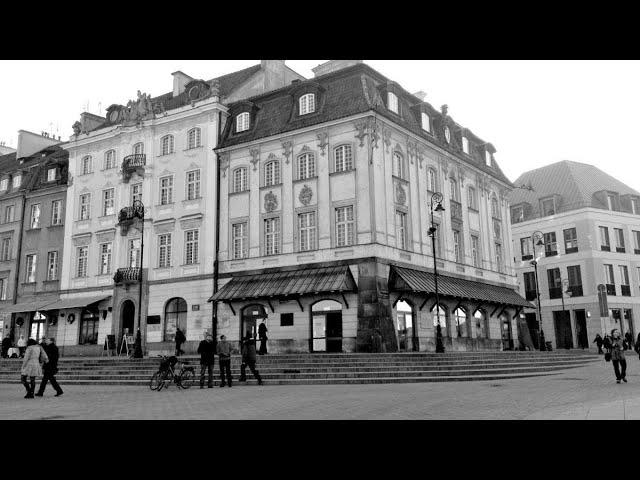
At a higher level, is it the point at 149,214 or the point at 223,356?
the point at 149,214

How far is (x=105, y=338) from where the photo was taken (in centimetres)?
3681

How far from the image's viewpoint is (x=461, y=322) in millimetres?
34906

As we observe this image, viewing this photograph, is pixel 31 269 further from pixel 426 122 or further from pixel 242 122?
pixel 426 122

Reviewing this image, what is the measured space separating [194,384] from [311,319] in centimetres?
944

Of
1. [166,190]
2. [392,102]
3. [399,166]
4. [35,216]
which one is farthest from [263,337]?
[35,216]

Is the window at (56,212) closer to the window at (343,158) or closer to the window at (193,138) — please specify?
the window at (193,138)

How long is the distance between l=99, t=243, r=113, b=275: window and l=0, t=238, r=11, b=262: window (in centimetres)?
1019

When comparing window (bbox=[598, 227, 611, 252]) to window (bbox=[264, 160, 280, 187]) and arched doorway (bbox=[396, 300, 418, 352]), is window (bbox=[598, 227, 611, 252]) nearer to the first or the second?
arched doorway (bbox=[396, 300, 418, 352])

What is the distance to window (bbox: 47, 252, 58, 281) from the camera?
41.6 meters

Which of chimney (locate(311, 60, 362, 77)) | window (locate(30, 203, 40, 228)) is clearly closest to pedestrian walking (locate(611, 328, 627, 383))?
chimney (locate(311, 60, 362, 77))

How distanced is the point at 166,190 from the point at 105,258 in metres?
6.16
